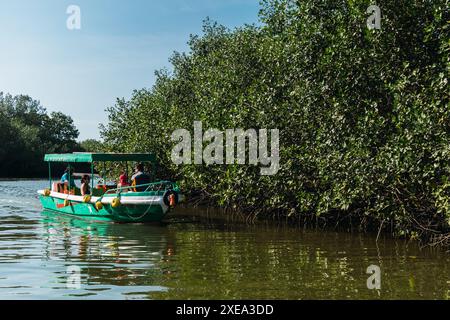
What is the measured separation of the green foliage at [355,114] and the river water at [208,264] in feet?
4.01

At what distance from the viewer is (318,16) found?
16.8 metres

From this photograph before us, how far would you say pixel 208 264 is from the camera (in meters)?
12.6

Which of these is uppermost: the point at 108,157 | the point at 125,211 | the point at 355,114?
the point at 355,114

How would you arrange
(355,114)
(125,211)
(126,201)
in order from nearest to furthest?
(355,114) < (126,201) < (125,211)

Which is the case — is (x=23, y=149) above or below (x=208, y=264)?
above

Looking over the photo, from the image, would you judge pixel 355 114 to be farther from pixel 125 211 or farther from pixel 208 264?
pixel 125 211

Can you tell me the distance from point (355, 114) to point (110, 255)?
7681 mm

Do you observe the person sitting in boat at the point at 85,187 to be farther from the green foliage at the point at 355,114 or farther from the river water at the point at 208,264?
the green foliage at the point at 355,114

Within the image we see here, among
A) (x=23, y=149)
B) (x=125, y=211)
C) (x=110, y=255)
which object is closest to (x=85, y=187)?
(x=125, y=211)

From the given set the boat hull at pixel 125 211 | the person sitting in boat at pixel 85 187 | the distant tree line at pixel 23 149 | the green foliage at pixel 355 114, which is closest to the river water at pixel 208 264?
the boat hull at pixel 125 211

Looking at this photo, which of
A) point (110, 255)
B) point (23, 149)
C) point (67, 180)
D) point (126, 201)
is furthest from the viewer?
point (23, 149)
